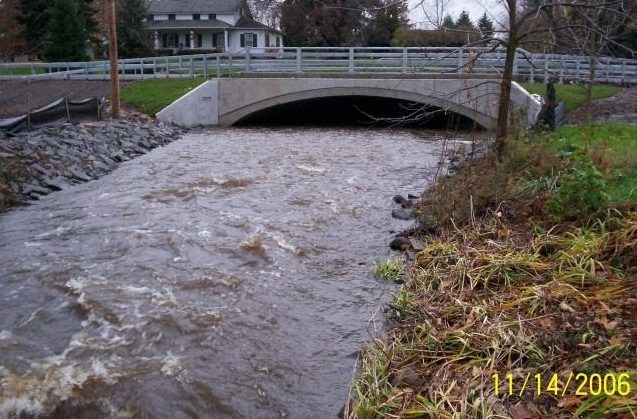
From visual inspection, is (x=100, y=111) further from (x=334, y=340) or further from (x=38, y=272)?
(x=334, y=340)

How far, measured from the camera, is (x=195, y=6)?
60.7m

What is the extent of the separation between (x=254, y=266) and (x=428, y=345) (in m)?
3.52

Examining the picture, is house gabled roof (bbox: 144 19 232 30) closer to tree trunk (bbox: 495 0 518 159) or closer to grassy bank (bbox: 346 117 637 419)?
tree trunk (bbox: 495 0 518 159)

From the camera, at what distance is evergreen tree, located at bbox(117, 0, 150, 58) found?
1785 inches

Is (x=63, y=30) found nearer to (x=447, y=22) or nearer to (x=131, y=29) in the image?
(x=131, y=29)

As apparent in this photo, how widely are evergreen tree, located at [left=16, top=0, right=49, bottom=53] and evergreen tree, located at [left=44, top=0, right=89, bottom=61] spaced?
6.45 meters

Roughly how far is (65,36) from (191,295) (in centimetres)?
3635

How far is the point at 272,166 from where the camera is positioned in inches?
642

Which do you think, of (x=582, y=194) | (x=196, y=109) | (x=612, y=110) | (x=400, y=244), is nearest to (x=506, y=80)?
(x=400, y=244)

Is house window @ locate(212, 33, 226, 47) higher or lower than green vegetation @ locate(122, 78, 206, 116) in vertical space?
higher

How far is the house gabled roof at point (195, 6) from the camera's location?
60000mm

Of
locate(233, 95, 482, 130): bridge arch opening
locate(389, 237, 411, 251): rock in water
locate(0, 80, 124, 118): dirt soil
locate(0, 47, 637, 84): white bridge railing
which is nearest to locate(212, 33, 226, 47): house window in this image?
locate(0, 47, 637, 84): white bridge railing

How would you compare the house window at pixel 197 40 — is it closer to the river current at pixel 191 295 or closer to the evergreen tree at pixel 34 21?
the evergreen tree at pixel 34 21
